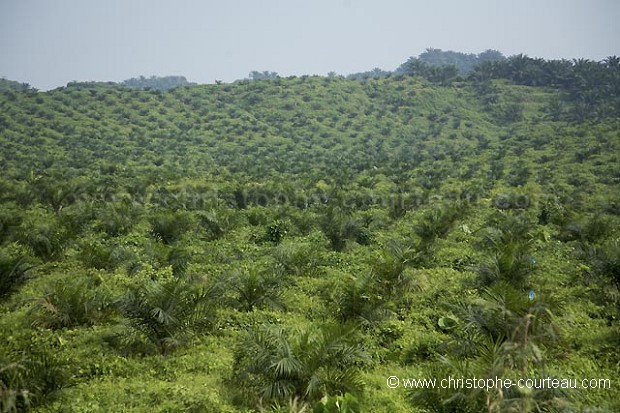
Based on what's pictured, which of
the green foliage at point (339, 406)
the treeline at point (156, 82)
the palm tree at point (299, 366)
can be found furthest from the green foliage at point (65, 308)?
the treeline at point (156, 82)

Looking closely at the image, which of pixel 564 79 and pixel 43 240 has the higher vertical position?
pixel 564 79

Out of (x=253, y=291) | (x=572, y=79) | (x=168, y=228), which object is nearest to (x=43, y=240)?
(x=168, y=228)

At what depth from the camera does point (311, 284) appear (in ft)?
34.7

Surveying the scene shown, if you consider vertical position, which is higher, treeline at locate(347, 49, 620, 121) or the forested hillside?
treeline at locate(347, 49, 620, 121)

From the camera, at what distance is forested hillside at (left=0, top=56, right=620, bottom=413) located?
5.50 meters

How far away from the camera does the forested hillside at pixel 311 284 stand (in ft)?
18.0

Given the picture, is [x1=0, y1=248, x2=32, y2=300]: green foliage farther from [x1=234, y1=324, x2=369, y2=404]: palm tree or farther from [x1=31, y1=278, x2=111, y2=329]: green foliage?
[x1=234, y1=324, x2=369, y2=404]: palm tree

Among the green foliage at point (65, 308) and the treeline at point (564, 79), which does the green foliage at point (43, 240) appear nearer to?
the green foliage at point (65, 308)

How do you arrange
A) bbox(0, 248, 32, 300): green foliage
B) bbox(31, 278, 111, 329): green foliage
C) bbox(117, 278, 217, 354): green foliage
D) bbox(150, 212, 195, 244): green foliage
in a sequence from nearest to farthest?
bbox(117, 278, 217, 354): green foliage < bbox(31, 278, 111, 329): green foliage < bbox(0, 248, 32, 300): green foliage < bbox(150, 212, 195, 244): green foliage

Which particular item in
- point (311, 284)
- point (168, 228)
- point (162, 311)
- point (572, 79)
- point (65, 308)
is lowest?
point (311, 284)

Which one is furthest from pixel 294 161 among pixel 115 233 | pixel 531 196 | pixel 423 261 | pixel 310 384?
pixel 310 384

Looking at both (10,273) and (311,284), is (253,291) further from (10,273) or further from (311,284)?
(10,273)

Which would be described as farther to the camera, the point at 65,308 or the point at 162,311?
the point at 65,308

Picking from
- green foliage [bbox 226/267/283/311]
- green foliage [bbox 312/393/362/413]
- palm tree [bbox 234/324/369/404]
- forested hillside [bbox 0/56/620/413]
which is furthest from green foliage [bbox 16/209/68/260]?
green foliage [bbox 312/393/362/413]
